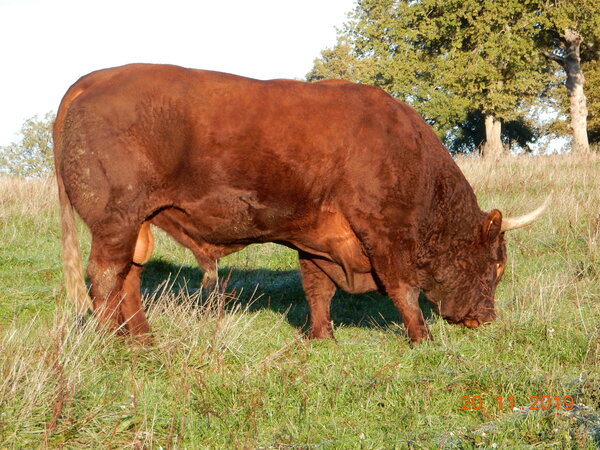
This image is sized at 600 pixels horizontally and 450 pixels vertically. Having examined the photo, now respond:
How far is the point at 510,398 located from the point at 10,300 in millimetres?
5201

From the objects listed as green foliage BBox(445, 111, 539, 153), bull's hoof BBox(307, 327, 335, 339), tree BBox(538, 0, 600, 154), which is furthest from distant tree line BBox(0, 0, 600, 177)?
bull's hoof BBox(307, 327, 335, 339)

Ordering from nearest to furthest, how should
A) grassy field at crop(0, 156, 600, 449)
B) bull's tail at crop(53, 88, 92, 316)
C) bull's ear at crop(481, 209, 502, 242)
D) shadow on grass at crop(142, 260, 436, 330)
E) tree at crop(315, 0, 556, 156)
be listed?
grassy field at crop(0, 156, 600, 449)
bull's tail at crop(53, 88, 92, 316)
bull's ear at crop(481, 209, 502, 242)
shadow on grass at crop(142, 260, 436, 330)
tree at crop(315, 0, 556, 156)

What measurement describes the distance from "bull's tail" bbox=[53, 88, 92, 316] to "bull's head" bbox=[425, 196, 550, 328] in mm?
3003

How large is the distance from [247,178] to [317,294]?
167 cm

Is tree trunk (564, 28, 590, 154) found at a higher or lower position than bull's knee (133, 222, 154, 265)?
higher

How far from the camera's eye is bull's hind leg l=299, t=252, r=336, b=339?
6.19 m

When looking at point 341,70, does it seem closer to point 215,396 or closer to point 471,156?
point 471,156

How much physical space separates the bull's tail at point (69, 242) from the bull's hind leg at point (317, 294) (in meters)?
1.98

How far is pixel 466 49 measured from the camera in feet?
91.3

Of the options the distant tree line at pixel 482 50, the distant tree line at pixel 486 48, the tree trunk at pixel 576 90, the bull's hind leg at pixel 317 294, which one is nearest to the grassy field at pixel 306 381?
the bull's hind leg at pixel 317 294

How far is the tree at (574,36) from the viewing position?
24.2 meters

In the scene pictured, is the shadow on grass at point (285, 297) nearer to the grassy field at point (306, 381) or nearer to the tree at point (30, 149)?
the grassy field at point (306, 381)

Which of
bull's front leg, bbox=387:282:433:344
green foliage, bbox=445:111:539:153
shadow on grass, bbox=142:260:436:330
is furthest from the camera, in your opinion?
green foliage, bbox=445:111:539:153

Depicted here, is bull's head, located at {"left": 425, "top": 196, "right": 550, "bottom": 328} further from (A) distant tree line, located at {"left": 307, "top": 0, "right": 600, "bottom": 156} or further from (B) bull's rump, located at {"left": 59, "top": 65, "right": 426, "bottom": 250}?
(A) distant tree line, located at {"left": 307, "top": 0, "right": 600, "bottom": 156}
